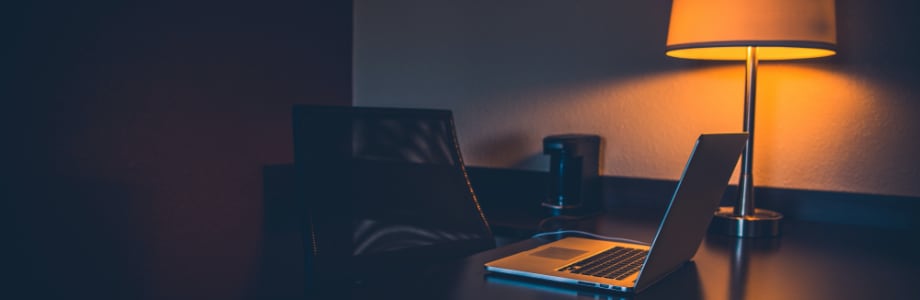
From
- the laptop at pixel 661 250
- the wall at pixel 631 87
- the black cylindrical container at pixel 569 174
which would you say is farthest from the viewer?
the black cylindrical container at pixel 569 174

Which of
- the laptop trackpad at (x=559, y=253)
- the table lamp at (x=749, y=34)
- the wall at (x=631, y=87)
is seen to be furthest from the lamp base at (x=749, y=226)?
the laptop trackpad at (x=559, y=253)

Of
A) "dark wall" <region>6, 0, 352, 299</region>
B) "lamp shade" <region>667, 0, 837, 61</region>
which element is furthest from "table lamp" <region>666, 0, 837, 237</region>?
"dark wall" <region>6, 0, 352, 299</region>

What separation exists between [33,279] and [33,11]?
59cm

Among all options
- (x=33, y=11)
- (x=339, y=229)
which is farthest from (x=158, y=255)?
(x=339, y=229)

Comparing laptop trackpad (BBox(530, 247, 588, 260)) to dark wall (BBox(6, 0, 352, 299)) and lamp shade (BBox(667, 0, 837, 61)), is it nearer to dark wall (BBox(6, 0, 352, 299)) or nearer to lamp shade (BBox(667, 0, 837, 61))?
lamp shade (BBox(667, 0, 837, 61))

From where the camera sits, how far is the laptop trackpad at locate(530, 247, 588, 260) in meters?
1.19

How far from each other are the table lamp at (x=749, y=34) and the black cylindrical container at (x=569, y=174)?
0.37 metres

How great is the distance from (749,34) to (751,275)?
0.55 m

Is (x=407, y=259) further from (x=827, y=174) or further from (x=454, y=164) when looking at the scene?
(x=827, y=174)

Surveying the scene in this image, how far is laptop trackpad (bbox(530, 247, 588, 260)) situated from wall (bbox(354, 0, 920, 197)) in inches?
32.3

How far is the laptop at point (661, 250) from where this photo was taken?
3.20ft

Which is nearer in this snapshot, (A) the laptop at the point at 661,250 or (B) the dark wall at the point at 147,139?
(A) the laptop at the point at 661,250

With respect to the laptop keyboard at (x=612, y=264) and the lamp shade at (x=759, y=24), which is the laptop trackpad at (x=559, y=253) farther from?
the lamp shade at (x=759, y=24)

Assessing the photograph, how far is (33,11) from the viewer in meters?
1.56
